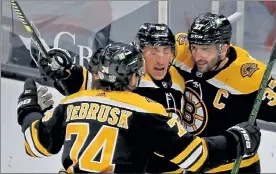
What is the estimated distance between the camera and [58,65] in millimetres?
2217

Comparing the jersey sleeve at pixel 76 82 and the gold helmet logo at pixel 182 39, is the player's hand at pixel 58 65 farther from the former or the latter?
the gold helmet logo at pixel 182 39

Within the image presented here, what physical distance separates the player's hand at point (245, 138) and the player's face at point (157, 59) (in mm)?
287

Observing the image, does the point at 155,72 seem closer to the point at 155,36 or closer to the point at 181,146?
the point at 155,36

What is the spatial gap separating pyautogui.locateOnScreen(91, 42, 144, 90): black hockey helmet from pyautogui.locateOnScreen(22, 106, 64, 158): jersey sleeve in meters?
0.13

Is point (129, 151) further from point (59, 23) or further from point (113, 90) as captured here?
point (59, 23)

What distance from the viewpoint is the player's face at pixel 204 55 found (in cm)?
214

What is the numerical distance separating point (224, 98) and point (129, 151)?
51 centimetres

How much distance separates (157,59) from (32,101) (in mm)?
357

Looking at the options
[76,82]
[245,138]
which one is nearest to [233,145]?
[245,138]

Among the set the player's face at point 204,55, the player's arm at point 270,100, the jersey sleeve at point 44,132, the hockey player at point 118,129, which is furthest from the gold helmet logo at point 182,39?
the jersey sleeve at point 44,132

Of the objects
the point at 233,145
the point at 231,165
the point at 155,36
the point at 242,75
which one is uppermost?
the point at 155,36

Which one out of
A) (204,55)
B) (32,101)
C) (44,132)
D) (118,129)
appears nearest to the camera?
(118,129)

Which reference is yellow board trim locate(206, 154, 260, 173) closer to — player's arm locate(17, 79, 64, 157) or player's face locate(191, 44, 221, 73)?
player's face locate(191, 44, 221, 73)

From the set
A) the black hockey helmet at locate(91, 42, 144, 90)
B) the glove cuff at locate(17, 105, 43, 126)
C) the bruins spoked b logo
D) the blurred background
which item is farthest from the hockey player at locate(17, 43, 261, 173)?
the blurred background
